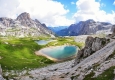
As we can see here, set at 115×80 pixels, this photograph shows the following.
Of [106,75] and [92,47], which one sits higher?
[92,47]

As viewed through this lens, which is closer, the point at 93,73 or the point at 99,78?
the point at 99,78

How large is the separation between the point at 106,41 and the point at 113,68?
52033 millimetres

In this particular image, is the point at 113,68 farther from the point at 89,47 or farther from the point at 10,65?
the point at 10,65

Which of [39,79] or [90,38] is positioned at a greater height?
[90,38]

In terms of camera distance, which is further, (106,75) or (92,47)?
(92,47)

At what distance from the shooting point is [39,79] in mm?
68750

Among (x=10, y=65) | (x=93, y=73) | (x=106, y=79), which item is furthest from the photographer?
(x=10, y=65)

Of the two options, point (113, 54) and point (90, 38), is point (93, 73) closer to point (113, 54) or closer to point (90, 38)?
point (113, 54)

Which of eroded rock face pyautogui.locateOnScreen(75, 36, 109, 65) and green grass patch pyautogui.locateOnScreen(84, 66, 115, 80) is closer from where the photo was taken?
green grass patch pyautogui.locateOnScreen(84, 66, 115, 80)

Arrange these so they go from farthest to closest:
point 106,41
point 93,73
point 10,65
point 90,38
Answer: point 10,65, point 90,38, point 106,41, point 93,73

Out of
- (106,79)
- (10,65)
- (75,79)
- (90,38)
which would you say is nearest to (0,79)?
Answer: (75,79)

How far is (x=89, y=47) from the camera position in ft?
354

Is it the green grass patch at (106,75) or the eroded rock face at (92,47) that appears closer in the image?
the green grass patch at (106,75)

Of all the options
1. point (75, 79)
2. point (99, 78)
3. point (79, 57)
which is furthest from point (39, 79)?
point (79, 57)
